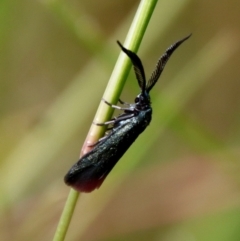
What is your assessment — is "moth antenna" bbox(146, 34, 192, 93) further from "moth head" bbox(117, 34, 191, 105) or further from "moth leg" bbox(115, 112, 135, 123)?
"moth leg" bbox(115, 112, 135, 123)

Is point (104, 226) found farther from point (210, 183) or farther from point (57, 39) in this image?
point (57, 39)

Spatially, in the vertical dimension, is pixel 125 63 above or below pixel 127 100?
below

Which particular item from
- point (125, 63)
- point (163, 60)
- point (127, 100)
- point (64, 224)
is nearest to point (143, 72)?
point (163, 60)

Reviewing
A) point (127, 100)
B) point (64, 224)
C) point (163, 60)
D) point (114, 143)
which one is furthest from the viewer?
point (127, 100)

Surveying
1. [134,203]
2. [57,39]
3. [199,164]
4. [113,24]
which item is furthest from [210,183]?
[57,39]

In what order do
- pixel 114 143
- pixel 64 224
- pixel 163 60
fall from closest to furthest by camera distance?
Result: pixel 64 224
pixel 163 60
pixel 114 143

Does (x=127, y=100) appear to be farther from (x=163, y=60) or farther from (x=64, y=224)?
(x=64, y=224)

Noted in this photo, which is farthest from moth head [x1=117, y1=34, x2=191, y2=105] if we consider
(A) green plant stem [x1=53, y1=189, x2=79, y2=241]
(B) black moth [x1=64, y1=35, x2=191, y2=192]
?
(A) green plant stem [x1=53, y1=189, x2=79, y2=241]
